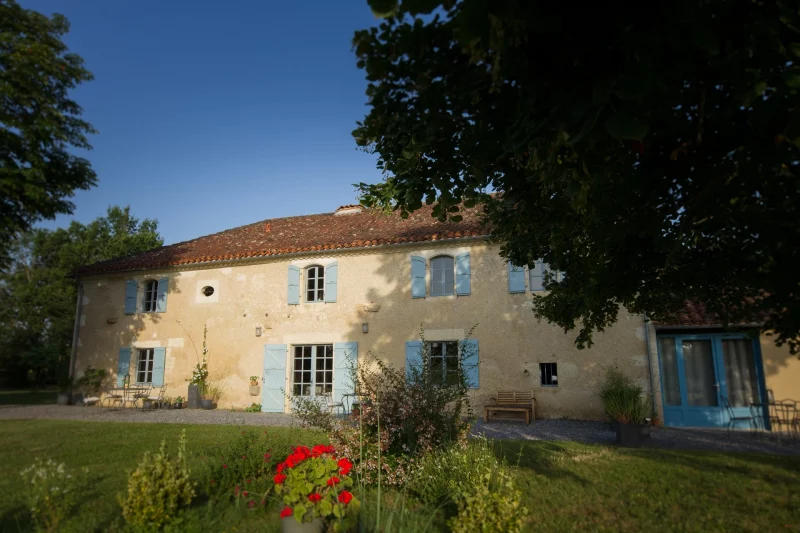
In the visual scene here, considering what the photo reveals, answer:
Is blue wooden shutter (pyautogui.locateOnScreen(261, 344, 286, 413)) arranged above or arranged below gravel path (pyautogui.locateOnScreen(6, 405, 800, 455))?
above

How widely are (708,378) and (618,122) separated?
11137 millimetres

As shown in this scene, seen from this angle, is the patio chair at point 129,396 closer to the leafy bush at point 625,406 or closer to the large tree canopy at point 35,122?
the large tree canopy at point 35,122

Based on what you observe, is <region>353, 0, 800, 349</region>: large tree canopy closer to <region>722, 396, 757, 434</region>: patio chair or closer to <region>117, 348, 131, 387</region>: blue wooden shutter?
<region>722, 396, 757, 434</region>: patio chair

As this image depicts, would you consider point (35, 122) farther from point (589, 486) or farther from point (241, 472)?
point (589, 486)

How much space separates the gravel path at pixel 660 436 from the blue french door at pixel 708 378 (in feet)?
1.65

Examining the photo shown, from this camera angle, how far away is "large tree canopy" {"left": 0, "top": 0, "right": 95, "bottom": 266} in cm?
1199

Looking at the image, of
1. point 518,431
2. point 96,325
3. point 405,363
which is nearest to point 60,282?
point 96,325

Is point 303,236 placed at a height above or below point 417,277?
above

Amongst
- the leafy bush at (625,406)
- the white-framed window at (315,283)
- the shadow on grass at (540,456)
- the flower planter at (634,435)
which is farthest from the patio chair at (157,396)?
the flower planter at (634,435)

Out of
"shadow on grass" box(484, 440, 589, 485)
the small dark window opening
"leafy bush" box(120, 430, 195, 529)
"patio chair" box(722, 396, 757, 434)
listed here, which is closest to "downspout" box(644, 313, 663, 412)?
"patio chair" box(722, 396, 757, 434)

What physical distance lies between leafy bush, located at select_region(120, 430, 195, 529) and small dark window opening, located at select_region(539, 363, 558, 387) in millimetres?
9369

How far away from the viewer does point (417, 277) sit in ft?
42.9

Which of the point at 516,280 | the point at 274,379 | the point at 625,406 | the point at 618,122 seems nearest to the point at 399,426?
the point at 618,122

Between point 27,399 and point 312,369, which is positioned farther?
point 27,399
